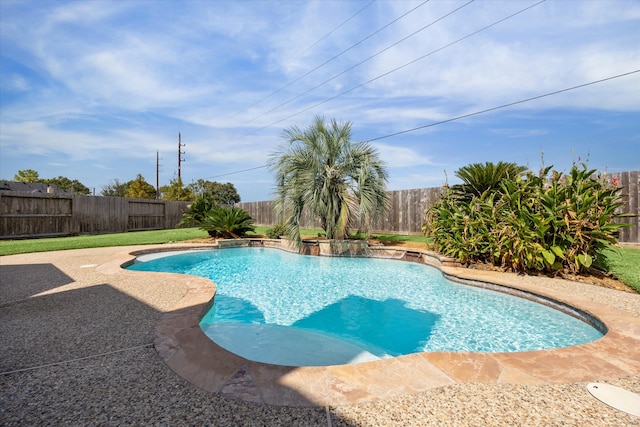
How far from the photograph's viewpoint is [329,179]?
25.5 feet

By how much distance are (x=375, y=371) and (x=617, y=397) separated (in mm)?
1235

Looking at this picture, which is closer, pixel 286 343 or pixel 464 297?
pixel 286 343

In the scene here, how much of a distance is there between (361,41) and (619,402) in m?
13.3

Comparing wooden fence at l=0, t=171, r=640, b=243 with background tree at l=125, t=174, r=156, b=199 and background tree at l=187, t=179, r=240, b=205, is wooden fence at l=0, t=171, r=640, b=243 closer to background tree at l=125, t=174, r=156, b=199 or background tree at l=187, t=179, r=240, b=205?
background tree at l=125, t=174, r=156, b=199

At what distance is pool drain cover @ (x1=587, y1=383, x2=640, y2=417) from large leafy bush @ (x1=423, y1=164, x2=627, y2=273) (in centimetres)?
319

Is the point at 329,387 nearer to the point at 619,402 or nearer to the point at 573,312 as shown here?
the point at 619,402

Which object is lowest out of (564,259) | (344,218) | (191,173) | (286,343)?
(286,343)

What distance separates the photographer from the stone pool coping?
1.55m

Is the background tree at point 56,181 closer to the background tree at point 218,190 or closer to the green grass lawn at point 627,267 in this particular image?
the background tree at point 218,190

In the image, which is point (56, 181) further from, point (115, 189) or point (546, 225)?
point (546, 225)

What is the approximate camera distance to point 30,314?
2.81 meters

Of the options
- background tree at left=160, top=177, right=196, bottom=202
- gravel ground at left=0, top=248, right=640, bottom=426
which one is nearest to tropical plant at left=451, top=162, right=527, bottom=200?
gravel ground at left=0, top=248, right=640, bottom=426

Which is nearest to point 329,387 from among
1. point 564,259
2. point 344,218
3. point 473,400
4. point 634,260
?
point 473,400

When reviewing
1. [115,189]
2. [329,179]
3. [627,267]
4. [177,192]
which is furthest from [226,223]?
[115,189]
